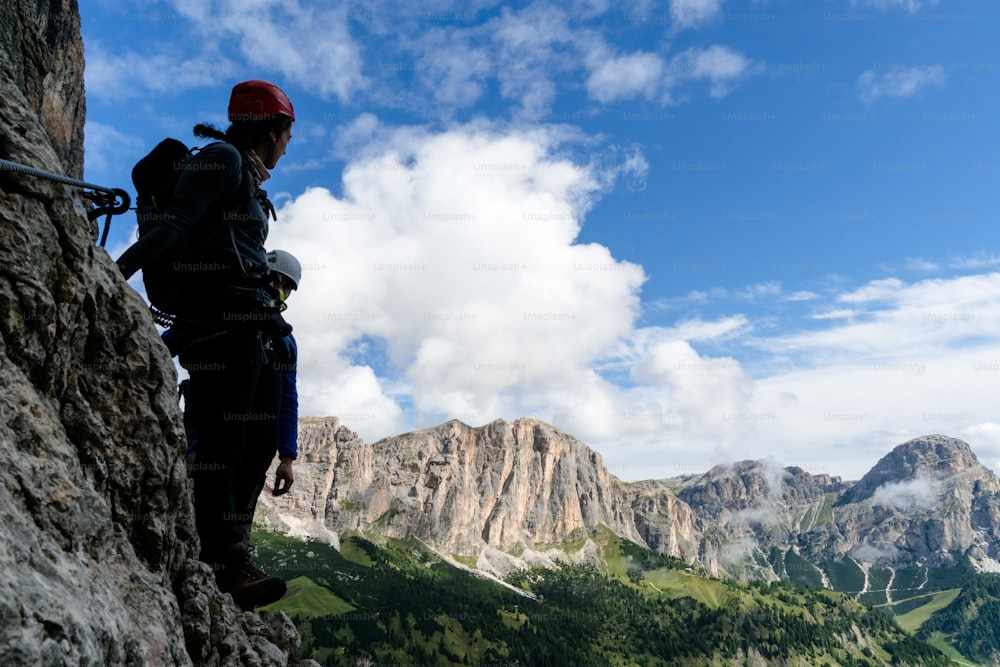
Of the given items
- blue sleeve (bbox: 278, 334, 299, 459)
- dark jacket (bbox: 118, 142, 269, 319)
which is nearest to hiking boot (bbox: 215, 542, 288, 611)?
blue sleeve (bbox: 278, 334, 299, 459)

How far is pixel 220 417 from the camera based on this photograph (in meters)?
6.01

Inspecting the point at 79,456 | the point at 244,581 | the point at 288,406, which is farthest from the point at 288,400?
the point at 79,456

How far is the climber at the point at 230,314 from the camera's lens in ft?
18.5

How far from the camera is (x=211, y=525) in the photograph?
608cm

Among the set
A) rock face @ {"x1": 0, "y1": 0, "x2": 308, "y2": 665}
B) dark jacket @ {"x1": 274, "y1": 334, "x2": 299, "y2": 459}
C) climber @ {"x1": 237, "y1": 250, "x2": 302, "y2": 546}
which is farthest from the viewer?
dark jacket @ {"x1": 274, "y1": 334, "x2": 299, "y2": 459}

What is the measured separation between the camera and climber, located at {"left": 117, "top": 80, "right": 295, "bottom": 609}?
5652mm

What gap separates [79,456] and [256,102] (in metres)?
3.76

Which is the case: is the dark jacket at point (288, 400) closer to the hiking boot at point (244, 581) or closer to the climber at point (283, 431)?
the climber at point (283, 431)

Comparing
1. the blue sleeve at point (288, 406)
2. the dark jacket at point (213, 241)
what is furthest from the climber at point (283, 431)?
the dark jacket at point (213, 241)

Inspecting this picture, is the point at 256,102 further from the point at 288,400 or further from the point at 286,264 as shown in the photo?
the point at 288,400

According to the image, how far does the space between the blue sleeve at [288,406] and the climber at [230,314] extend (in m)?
0.36

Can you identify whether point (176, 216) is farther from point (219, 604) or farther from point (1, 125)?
point (219, 604)

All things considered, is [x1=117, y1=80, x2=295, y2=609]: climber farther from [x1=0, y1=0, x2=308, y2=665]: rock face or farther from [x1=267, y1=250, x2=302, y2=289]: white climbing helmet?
[x1=267, y1=250, x2=302, y2=289]: white climbing helmet

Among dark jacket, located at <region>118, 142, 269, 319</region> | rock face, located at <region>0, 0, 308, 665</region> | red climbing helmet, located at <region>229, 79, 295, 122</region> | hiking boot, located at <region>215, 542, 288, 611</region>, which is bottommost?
hiking boot, located at <region>215, 542, 288, 611</region>
